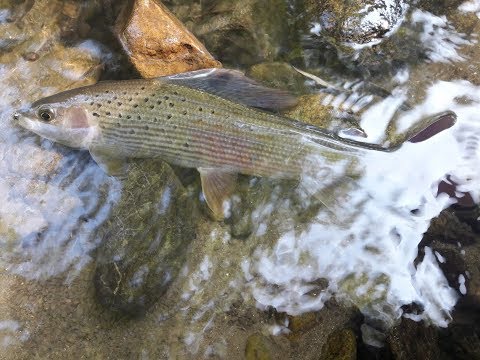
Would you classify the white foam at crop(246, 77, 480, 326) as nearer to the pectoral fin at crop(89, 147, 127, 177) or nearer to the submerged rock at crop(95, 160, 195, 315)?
the submerged rock at crop(95, 160, 195, 315)

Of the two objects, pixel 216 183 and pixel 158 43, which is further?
pixel 158 43

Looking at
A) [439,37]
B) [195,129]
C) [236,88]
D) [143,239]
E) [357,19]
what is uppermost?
[357,19]

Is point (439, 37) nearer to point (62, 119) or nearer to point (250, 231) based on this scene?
point (250, 231)

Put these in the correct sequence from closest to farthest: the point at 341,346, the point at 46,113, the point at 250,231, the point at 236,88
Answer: the point at 341,346
the point at 46,113
the point at 236,88
the point at 250,231

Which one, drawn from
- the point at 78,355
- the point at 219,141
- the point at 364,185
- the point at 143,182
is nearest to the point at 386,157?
the point at 364,185

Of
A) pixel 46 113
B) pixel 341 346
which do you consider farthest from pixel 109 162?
pixel 341 346

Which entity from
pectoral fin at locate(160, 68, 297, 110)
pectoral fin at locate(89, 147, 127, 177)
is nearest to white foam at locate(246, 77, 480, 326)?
pectoral fin at locate(160, 68, 297, 110)

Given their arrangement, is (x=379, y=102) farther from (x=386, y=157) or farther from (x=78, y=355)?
(x=78, y=355)

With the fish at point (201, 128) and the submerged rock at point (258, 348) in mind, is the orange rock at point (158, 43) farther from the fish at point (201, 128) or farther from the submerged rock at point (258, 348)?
the submerged rock at point (258, 348)
